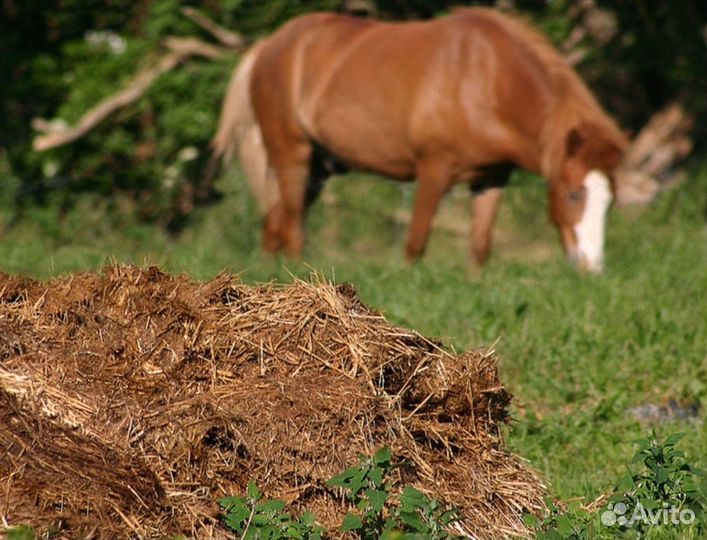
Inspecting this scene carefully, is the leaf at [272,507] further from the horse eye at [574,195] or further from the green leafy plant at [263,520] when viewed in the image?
the horse eye at [574,195]

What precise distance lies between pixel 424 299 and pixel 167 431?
4038 millimetres

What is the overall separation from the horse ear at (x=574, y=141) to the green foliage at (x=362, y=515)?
6.44 metres

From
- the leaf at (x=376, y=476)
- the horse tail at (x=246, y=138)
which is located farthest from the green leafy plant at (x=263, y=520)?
the horse tail at (x=246, y=138)

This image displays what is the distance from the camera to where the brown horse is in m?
10.3

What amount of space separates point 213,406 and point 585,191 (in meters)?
6.39

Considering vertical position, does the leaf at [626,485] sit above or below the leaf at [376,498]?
below

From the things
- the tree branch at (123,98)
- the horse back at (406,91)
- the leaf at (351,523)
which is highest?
the leaf at (351,523)

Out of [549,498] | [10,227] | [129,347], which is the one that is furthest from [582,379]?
[10,227]

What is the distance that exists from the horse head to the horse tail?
3.20m

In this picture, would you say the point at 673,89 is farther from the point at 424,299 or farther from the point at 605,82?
the point at 424,299

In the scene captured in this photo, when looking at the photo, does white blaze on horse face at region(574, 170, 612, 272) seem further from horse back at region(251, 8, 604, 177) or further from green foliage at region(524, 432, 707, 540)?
green foliage at region(524, 432, 707, 540)

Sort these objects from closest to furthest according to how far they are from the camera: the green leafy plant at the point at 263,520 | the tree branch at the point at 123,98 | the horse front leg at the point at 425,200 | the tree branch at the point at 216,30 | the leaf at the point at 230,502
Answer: the green leafy plant at the point at 263,520 → the leaf at the point at 230,502 → the horse front leg at the point at 425,200 → the tree branch at the point at 123,98 → the tree branch at the point at 216,30

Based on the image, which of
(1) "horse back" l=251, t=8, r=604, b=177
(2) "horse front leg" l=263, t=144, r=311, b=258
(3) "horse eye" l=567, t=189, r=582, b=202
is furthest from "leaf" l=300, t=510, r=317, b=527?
(2) "horse front leg" l=263, t=144, r=311, b=258

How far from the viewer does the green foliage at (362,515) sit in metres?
4.03
